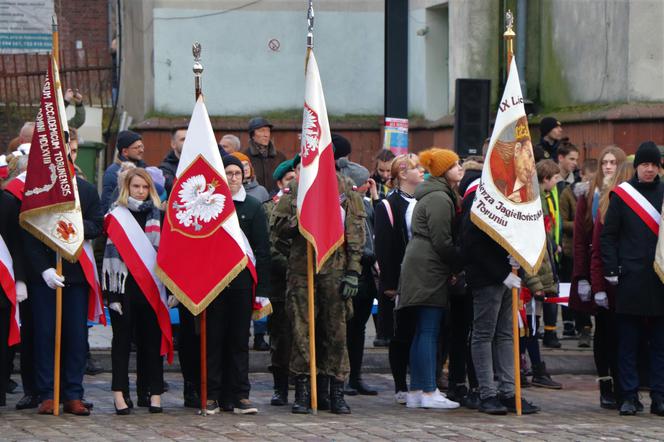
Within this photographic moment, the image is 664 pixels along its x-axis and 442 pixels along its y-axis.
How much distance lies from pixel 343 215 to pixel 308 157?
0.49 meters

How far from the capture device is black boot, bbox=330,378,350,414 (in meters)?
11.1

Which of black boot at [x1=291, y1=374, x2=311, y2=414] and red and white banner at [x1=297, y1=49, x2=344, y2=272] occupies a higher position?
red and white banner at [x1=297, y1=49, x2=344, y2=272]

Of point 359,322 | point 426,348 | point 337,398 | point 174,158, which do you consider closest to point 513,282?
point 426,348

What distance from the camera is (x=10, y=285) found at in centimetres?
1074

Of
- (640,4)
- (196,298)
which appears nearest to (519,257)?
(196,298)

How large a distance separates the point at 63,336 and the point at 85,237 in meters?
0.71

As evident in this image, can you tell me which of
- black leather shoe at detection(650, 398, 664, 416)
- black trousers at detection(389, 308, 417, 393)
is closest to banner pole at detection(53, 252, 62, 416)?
black trousers at detection(389, 308, 417, 393)

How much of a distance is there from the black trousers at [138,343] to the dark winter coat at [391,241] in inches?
74.6

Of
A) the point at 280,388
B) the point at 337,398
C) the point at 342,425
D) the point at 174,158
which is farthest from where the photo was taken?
the point at 174,158

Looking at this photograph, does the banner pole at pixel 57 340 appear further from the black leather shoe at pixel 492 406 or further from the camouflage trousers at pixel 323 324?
the black leather shoe at pixel 492 406

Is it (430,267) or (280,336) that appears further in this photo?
(280,336)

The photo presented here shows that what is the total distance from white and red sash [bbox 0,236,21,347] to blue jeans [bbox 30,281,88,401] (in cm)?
19

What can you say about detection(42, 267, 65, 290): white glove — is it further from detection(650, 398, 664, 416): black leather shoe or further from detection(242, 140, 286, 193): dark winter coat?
detection(242, 140, 286, 193): dark winter coat

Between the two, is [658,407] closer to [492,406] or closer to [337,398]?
[492,406]
